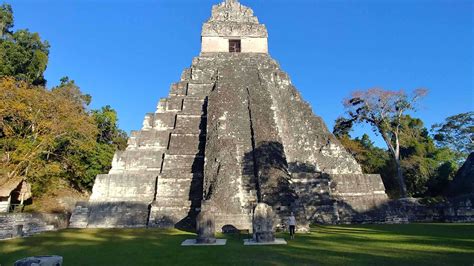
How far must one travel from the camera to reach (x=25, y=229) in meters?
11.7

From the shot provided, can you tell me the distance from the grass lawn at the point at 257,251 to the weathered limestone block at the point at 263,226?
51 cm

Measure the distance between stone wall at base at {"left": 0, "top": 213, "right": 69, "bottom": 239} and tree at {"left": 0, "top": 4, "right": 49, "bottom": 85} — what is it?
11.3m

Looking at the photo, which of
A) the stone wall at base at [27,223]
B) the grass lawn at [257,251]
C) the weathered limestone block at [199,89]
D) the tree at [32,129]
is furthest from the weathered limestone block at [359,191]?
the tree at [32,129]

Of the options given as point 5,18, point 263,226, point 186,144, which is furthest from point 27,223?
point 5,18

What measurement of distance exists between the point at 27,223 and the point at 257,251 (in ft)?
31.3

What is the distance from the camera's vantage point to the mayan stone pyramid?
36.1ft

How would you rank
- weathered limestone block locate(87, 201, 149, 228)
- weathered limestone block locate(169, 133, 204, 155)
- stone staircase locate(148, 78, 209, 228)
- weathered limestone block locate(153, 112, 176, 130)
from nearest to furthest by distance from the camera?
stone staircase locate(148, 78, 209, 228) < weathered limestone block locate(87, 201, 149, 228) < weathered limestone block locate(169, 133, 204, 155) < weathered limestone block locate(153, 112, 176, 130)

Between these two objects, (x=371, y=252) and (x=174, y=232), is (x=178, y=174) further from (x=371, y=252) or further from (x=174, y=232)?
(x=371, y=252)

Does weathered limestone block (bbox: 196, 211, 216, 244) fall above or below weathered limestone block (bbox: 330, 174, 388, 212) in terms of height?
below

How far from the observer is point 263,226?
8227 millimetres

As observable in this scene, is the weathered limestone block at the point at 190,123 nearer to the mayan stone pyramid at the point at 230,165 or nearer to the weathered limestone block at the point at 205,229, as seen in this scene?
the mayan stone pyramid at the point at 230,165

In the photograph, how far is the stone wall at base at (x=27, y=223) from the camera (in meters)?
11.0

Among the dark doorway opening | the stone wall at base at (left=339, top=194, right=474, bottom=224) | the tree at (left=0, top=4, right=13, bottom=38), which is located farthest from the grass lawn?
the tree at (left=0, top=4, right=13, bottom=38)

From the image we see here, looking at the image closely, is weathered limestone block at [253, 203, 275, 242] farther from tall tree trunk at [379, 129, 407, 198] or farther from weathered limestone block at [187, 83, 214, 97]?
tall tree trunk at [379, 129, 407, 198]
